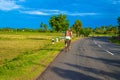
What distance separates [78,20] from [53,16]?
7244 centimetres

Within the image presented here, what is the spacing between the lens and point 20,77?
1185 centimetres

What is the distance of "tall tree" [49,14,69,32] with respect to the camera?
82731 millimetres

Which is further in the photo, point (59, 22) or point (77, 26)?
point (77, 26)

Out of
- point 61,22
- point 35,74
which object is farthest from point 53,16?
point 35,74

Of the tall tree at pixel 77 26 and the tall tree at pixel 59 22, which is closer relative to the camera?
the tall tree at pixel 59 22

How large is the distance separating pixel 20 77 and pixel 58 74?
167cm

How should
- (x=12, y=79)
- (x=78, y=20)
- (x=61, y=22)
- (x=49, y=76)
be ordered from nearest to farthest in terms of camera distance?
(x=12, y=79) → (x=49, y=76) → (x=61, y=22) → (x=78, y=20)

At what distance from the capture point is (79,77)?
11.8m

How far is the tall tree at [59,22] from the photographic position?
271 feet

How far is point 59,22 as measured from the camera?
83312 millimetres

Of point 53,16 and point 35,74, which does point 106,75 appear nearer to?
point 35,74

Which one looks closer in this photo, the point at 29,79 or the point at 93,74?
the point at 29,79

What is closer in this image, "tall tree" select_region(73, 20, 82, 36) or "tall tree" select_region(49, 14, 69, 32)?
"tall tree" select_region(49, 14, 69, 32)

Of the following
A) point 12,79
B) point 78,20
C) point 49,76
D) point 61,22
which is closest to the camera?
point 12,79
